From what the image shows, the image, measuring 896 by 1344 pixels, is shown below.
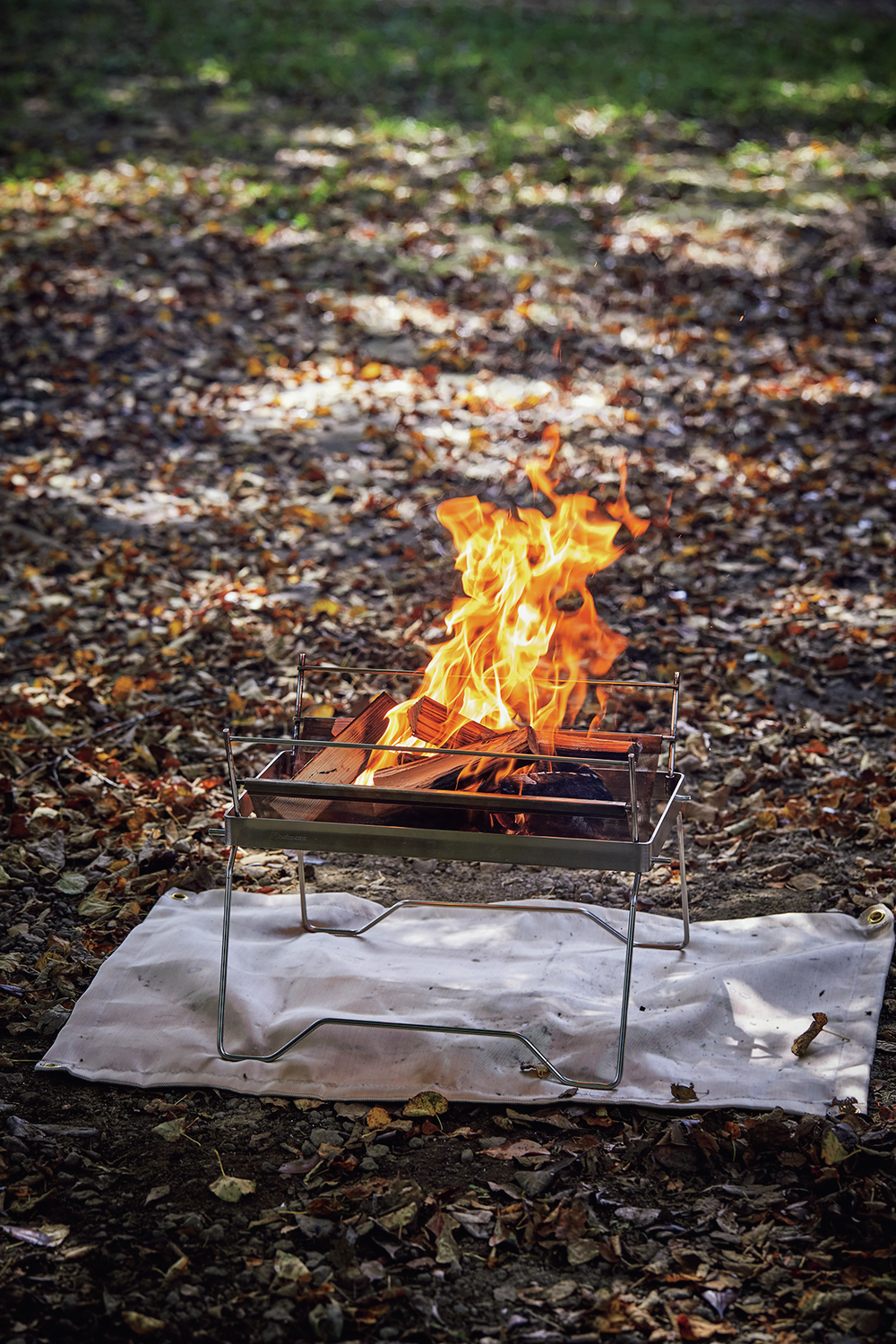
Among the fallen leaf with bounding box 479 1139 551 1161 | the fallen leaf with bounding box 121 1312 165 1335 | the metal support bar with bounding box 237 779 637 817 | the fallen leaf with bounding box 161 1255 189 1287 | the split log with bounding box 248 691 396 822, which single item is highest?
the metal support bar with bounding box 237 779 637 817

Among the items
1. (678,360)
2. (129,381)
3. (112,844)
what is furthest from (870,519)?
(129,381)

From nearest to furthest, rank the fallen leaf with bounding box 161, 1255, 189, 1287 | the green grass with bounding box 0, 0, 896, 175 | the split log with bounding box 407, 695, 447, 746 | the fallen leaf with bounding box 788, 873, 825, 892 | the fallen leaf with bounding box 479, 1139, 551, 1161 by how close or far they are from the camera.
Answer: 1. the fallen leaf with bounding box 161, 1255, 189, 1287
2. the fallen leaf with bounding box 479, 1139, 551, 1161
3. the split log with bounding box 407, 695, 447, 746
4. the fallen leaf with bounding box 788, 873, 825, 892
5. the green grass with bounding box 0, 0, 896, 175

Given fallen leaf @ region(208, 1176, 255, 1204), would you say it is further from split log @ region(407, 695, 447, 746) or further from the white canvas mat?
split log @ region(407, 695, 447, 746)

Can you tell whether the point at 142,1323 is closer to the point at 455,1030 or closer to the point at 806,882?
the point at 455,1030

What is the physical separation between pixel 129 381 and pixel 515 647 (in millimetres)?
6158

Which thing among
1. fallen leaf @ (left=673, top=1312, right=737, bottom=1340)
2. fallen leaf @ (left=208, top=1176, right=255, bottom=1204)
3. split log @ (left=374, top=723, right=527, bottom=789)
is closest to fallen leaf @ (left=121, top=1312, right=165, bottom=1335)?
fallen leaf @ (left=208, top=1176, right=255, bottom=1204)

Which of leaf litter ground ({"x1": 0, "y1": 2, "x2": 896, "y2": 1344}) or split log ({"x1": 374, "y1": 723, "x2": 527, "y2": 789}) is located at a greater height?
split log ({"x1": 374, "y1": 723, "x2": 527, "y2": 789})

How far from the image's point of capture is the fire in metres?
3.64

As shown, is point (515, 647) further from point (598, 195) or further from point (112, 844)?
point (598, 195)

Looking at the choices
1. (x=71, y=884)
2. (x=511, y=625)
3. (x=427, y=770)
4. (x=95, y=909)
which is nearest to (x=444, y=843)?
(x=427, y=770)

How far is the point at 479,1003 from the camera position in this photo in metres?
3.48

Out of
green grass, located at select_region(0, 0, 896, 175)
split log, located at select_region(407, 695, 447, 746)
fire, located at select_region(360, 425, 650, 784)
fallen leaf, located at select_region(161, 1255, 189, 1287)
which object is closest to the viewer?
fallen leaf, located at select_region(161, 1255, 189, 1287)

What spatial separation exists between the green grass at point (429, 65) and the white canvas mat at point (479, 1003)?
39.4 ft

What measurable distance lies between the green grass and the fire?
1124 cm
